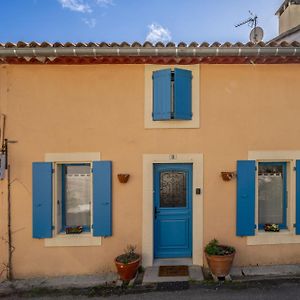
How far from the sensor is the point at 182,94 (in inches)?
198

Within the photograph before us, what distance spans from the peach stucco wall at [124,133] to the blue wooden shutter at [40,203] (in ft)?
0.53

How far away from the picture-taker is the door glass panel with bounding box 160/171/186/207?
5.47 meters

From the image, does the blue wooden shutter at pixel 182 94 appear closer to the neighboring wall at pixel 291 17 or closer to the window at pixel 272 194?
the window at pixel 272 194

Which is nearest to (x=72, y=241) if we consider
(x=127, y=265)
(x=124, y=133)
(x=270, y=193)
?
(x=127, y=265)

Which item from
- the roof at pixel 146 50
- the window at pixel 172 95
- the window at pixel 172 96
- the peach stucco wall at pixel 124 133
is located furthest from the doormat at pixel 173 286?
the roof at pixel 146 50

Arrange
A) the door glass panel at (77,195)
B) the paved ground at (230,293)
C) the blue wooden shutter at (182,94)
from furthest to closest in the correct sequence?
the door glass panel at (77,195), the blue wooden shutter at (182,94), the paved ground at (230,293)

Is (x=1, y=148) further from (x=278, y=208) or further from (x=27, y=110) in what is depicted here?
(x=278, y=208)

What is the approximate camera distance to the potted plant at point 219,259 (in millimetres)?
4746

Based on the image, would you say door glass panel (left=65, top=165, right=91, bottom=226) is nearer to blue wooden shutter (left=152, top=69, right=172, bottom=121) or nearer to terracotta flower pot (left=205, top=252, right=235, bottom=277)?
blue wooden shutter (left=152, top=69, right=172, bottom=121)

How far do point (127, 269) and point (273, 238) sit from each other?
3.33 m

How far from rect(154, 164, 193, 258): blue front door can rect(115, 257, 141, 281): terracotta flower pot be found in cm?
81

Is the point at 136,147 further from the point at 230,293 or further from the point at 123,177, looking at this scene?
the point at 230,293

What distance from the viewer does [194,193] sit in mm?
5242

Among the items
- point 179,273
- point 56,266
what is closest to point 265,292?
point 179,273
